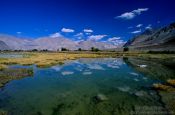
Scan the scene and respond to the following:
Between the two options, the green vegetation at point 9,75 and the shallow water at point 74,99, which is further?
the green vegetation at point 9,75

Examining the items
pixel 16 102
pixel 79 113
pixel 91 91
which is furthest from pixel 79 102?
pixel 16 102

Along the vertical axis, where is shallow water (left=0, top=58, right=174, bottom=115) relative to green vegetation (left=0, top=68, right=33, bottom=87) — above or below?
below

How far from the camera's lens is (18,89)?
88.8 feet

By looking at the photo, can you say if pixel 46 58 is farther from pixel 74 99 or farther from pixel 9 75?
pixel 74 99

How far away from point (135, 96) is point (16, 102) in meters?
14.2

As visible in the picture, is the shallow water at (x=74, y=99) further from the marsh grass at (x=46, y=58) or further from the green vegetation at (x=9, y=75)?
the marsh grass at (x=46, y=58)

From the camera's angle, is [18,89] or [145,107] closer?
[145,107]

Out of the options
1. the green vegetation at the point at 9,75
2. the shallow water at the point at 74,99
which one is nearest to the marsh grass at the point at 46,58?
the green vegetation at the point at 9,75

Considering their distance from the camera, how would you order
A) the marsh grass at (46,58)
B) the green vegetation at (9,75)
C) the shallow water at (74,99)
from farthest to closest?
the marsh grass at (46,58), the green vegetation at (9,75), the shallow water at (74,99)

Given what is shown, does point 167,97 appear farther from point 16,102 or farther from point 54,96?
point 16,102

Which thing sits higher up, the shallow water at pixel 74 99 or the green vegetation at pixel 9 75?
the green vegetation at pixel 9 75

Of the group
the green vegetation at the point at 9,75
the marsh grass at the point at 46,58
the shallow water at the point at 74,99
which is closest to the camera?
the shallow water at the point at 74,99

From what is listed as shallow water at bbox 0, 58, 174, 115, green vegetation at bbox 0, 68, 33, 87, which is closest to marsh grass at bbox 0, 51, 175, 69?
green vegetation at bbox 0, 68, 33, 87

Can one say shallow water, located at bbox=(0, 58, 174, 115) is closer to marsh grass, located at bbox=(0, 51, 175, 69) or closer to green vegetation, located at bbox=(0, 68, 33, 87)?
green vegetation, located at bbox=(0, 68, 33, 87)
